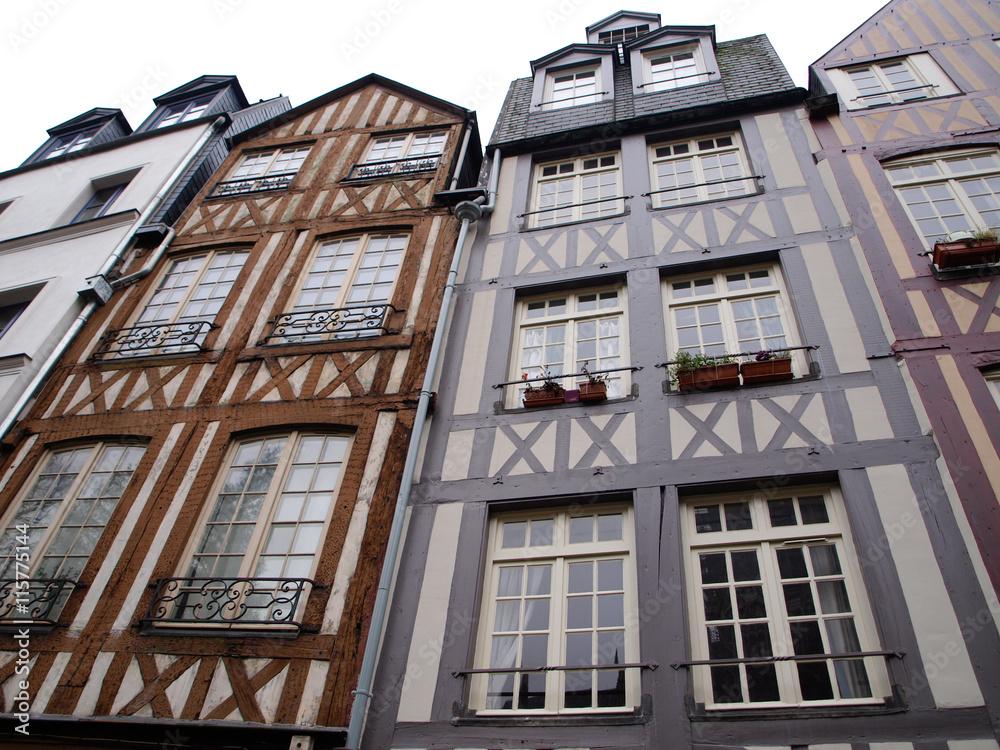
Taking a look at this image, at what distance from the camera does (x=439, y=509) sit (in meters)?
6.31

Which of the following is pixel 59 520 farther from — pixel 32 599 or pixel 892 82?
pixel 892 82

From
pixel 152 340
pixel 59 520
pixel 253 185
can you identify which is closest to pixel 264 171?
pixel 253 185

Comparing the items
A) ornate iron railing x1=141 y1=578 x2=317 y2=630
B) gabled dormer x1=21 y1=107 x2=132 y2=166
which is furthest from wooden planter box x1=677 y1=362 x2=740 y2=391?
gabled dormer x1=21 y1=107 x2=132 y2=166

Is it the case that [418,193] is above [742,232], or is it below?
above

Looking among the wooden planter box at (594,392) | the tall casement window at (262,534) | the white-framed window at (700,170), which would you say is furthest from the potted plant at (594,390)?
the white-framed window at (700,170)

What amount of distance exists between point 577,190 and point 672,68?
3700 millimetres

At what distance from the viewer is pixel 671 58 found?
39.2 feet

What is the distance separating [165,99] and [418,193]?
26.9 ft

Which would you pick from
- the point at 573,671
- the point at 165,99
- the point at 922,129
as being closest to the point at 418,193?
the point at 922,129

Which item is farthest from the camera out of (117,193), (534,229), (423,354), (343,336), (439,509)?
(117,193)

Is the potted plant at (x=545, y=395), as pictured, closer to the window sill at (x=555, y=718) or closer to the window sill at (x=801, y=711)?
the window sill at (x=555, y=718)

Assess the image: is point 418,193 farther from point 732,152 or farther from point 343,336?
point 732,152

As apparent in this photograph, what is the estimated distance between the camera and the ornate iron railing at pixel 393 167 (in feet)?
35.1

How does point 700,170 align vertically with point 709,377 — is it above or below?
above
